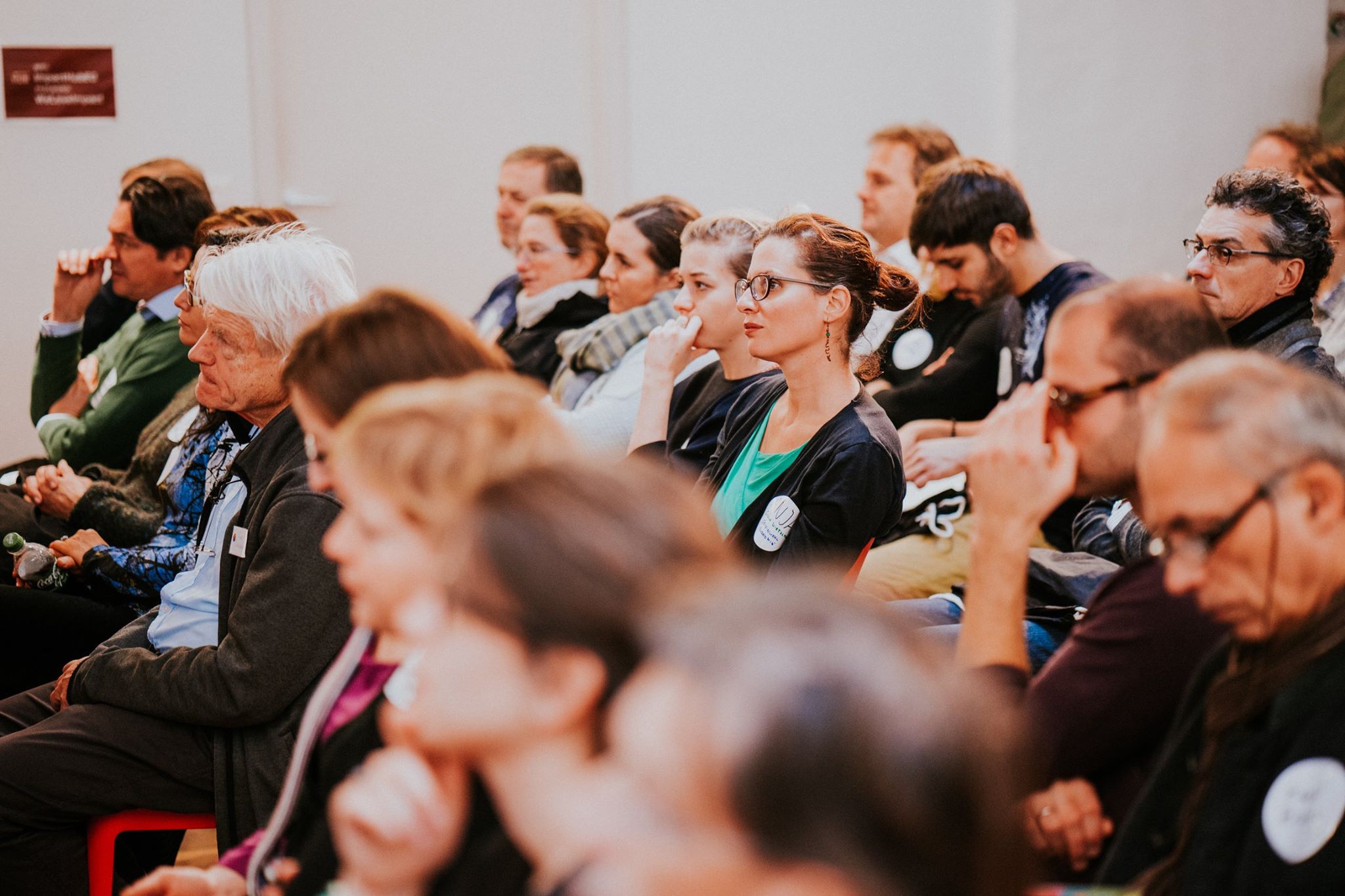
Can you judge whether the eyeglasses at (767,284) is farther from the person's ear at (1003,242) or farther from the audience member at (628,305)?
the person's ear at (1003,242)

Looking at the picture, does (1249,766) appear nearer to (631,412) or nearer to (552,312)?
(631,412)

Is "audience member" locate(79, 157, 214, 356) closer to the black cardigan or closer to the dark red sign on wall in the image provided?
the dark red sign on wall

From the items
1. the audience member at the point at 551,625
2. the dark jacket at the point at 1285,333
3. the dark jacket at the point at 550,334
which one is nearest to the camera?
the audience member at the point at 551,625

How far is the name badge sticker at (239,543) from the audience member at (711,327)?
1.03 meters

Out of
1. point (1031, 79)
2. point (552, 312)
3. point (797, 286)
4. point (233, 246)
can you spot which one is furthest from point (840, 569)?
point (1031, 79)

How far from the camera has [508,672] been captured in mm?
903

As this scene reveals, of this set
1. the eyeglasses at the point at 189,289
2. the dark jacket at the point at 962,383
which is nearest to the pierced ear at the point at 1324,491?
the eyeglasses at the point at 189,289

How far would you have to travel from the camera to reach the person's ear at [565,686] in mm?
890

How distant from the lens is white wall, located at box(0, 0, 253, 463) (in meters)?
4.93

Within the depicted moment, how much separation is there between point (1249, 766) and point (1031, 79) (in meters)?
4.22

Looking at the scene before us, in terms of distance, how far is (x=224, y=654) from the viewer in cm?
190

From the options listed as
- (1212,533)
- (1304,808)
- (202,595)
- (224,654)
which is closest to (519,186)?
(202,595)

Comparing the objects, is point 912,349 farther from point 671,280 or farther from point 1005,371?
point 671,280

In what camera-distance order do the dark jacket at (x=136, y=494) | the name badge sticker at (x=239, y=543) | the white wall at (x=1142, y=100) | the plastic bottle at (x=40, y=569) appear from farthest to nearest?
the white wall at (x=1142, y=100) < the dark jacket at (x=136, y=494) < the plastic bottle at (x=40, y=569) < the name badge sticker at (x=239, y=543)
